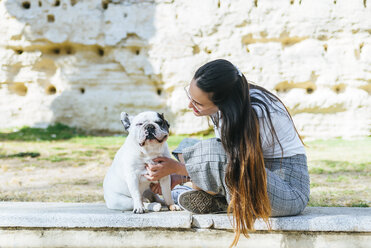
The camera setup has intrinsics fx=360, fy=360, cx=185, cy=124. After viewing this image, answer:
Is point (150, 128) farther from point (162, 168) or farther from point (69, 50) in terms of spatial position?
point (69, 50)

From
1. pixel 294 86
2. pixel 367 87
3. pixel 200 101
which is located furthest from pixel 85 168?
pixel 367 87

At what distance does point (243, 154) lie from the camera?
180cm

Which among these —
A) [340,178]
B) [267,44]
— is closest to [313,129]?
[267,44]

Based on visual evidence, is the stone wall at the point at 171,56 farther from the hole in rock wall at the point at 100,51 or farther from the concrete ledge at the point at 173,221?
the concrete ledge at the point at 173,221

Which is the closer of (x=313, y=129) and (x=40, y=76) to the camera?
(x=313, y=129)

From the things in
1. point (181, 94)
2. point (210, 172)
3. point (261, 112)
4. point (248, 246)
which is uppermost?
point (261, 112)

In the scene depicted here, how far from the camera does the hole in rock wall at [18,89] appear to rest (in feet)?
38.7

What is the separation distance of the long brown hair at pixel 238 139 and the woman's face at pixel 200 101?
3cm

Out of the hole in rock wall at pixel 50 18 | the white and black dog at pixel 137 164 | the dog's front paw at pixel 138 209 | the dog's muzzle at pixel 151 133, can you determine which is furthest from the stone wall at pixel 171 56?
the dog's front paw at pixel 138 209

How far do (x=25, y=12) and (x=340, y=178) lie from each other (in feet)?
34.6

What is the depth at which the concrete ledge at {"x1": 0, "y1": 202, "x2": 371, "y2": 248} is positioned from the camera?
78.7 inches

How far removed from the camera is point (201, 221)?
2.06 m

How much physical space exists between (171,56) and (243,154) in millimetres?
9896

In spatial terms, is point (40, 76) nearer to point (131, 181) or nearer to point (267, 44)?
point (267, 44)
